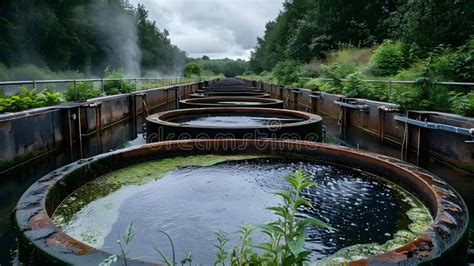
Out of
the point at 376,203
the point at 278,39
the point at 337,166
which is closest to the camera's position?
→ the point at 376,203

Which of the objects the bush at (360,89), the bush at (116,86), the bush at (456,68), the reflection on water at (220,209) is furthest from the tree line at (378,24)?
the reflection on water at (220,209)

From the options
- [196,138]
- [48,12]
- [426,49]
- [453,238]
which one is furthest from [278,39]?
[453,238]

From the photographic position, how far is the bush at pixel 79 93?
8501mm

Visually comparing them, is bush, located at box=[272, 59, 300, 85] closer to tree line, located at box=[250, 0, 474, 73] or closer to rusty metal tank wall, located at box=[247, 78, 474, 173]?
tree line, located at box=[250, 0, 474, 73]

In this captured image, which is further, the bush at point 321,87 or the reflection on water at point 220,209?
the bush at point 321,87

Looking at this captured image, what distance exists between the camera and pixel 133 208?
3.02 meters

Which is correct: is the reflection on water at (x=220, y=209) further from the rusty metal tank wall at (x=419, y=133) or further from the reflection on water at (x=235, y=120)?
the reflection on water at (x=235, y=120)

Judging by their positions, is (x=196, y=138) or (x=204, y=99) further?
(x=204, y=99)

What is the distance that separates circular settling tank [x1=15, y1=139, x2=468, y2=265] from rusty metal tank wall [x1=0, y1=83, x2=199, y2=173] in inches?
89.6

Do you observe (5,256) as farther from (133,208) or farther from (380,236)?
(380,236)

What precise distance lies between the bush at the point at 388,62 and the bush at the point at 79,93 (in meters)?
9.16

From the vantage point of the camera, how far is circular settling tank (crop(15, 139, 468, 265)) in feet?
5.93

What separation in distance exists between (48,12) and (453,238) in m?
36.7

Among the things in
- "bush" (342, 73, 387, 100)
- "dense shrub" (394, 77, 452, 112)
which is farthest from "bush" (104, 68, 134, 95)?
"dense shrub" (394, 77, 452, 112)
